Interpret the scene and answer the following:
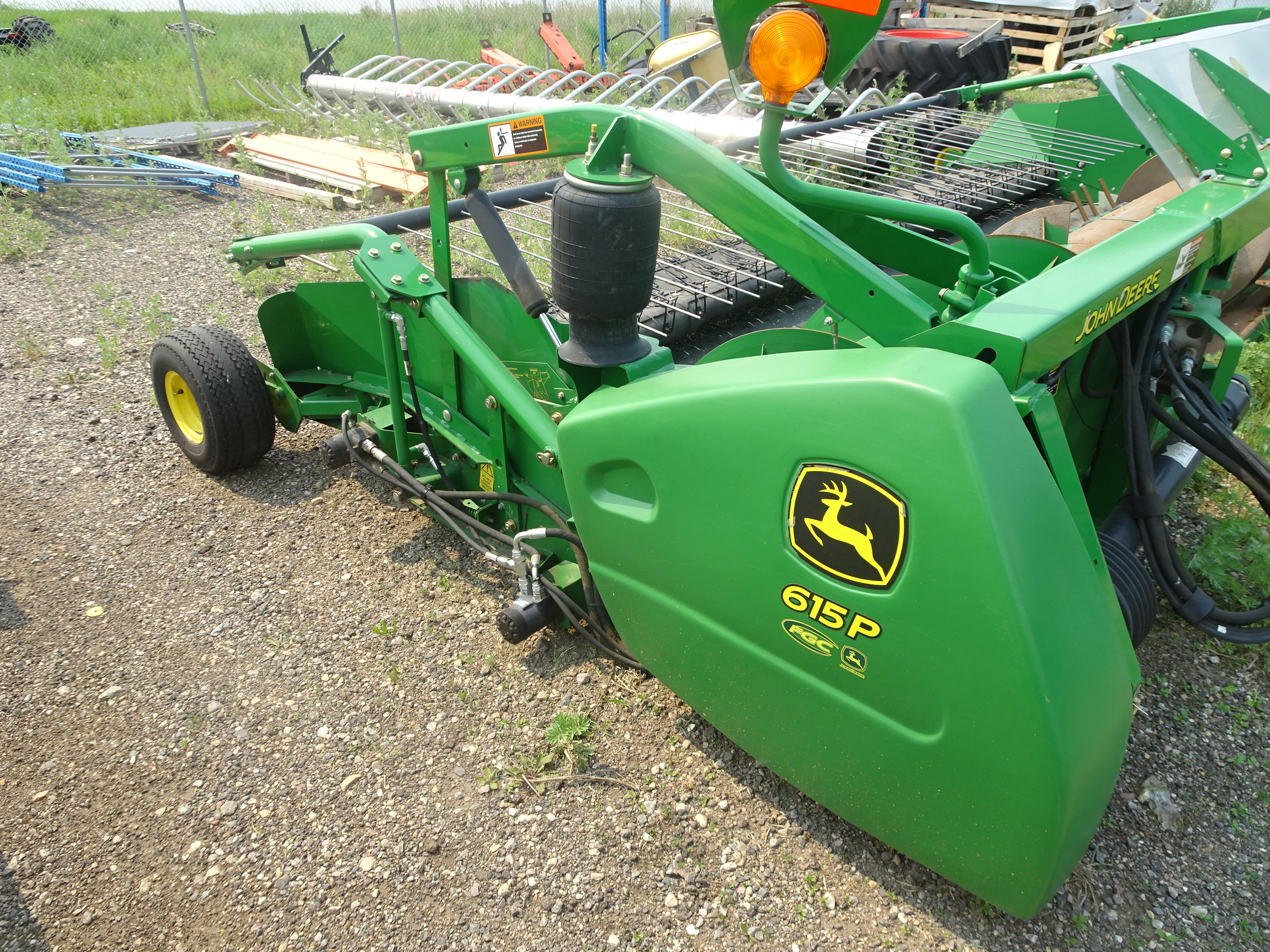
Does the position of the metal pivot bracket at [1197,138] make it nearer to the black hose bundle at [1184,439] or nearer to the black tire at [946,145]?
the black hose bundle at [1184,439]

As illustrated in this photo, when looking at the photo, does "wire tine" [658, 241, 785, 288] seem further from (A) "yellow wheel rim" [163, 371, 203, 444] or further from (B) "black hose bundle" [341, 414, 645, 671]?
(A) "yellow wheel rim" [163, 371, 203, 444]

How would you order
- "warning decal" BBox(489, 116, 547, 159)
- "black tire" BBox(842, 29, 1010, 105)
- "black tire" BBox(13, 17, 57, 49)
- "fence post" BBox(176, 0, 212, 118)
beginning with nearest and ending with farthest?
"warning decal" BBox(489, 116, 547, 159) < "black tire" BBox(842, 29, 1010, 105) < "fence post" BBox(176, 0, 212, 118) < "black tire" BBox(13, 17, 57, 49)

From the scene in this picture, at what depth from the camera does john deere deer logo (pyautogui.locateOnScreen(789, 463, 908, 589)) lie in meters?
1.42

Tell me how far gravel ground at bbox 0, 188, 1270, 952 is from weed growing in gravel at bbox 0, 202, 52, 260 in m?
3.08

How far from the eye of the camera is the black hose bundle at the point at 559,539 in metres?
2.36

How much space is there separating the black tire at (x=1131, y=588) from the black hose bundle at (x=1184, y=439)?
0.24ft

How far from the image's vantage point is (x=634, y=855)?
6.78 feet

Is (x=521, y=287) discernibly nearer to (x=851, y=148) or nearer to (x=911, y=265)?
(x=911, y=265)

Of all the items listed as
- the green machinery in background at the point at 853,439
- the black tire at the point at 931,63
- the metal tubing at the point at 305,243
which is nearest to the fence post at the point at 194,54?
the black tire at the point at 931,63

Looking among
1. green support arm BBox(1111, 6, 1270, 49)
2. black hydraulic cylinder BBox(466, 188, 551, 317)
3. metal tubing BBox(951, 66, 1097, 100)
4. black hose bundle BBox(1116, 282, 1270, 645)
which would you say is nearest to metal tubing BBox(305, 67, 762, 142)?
metal tubing BBox(951, 66, 1097, 100)

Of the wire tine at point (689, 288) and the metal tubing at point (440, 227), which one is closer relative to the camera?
the metal tubing at point (440, 227)

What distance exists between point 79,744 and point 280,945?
90 centimetres

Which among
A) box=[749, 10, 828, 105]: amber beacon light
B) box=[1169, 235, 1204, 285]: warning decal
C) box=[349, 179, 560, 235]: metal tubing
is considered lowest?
box=[349, 179, 560, 235]: metal tubing

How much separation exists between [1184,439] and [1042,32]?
38.2 feet
